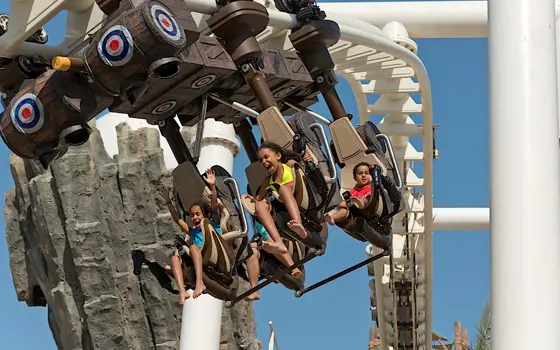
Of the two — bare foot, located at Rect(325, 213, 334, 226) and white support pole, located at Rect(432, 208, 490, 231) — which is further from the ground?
white support pole, located at Rect(432, 208, 490, 231)

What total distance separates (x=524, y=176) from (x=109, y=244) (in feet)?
38.8

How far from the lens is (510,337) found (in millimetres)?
8188

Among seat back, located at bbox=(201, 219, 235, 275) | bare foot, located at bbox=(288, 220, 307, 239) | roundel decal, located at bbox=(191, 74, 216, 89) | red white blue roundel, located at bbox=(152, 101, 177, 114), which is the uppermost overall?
roundel decal, located at bbox=(191, 74, 216, 89)

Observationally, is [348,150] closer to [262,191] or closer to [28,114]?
[262,191]

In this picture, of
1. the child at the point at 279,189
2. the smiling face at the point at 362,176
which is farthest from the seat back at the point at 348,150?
the child at the point at 279,189

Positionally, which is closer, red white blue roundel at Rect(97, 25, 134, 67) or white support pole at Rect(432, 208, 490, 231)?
red white blue roundel at Rect(97, 25, 134, 67)

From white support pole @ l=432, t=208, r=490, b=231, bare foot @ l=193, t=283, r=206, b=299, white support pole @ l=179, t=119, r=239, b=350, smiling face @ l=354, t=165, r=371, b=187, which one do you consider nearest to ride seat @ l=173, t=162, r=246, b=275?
bare foot @ l=193, t=283, r=206, b=299

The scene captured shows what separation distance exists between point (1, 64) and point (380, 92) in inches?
229

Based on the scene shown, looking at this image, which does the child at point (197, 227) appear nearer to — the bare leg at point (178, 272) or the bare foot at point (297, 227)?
the bare leg at point (178, 272)

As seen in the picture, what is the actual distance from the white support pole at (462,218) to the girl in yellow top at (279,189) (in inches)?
344

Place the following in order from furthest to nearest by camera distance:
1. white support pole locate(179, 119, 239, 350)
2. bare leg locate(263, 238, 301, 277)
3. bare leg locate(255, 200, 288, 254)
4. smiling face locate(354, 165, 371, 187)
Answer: white support pole locate(179, 119, 239, 350) → smiling face locate(354, 165, 371, 187) → bare leg locate(263, 238, 301, 277) → bare leg locate(255, 200, 288, 254)

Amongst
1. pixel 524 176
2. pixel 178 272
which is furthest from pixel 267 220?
pixel 524 176

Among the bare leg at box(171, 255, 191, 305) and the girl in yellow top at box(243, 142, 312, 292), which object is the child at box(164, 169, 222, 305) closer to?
the bare leg at box(171, 255, 191, 305)

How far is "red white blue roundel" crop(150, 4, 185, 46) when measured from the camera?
739 centimetres
